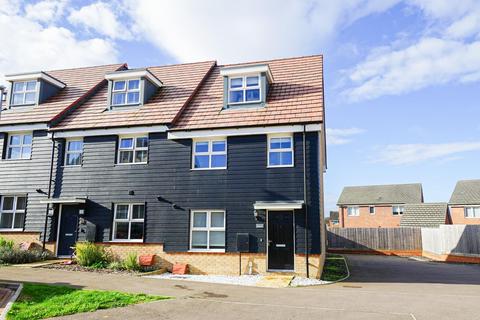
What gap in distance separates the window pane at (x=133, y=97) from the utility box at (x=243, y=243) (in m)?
8.84

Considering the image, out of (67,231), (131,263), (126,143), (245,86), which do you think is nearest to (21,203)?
(67,231)

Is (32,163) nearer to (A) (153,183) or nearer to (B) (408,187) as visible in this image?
(A) (153,183)

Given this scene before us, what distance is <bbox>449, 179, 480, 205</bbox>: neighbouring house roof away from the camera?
146 feet

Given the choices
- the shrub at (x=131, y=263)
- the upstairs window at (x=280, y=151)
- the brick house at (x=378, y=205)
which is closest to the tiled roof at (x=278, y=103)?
the upstairs window at (x=280, y=151)

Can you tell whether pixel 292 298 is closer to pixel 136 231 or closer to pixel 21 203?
pixel 136 231

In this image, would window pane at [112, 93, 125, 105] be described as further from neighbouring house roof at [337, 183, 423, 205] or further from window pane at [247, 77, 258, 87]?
neighbouring house roof at [337, 183, 423, 205]

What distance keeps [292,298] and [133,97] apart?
Answer: 13.1 m

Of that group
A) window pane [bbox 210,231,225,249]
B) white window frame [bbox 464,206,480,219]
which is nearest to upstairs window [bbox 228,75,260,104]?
window pane [bbox 210,231,225,249]

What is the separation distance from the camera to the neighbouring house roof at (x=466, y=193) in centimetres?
4452

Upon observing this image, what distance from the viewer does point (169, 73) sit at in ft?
73.5

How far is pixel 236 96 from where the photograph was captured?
18.0 meters

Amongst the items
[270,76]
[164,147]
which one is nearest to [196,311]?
[164,147]

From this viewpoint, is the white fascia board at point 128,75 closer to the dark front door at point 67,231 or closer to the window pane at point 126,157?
the window pane at point 126,157

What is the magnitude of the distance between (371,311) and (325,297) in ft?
6.07
